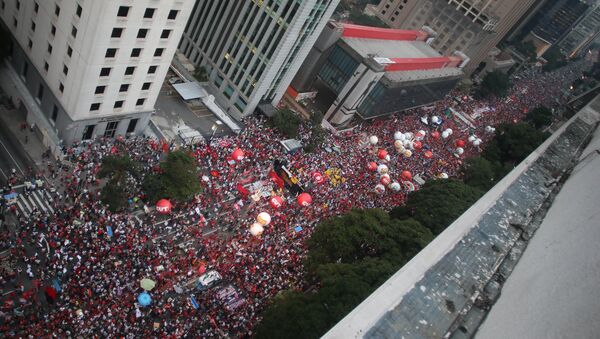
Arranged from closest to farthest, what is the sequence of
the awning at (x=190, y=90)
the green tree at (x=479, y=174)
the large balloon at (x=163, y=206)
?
the large balloon at (x=163, y=206)
the awning at (x=190, y=90)
the green tree at (x=479, y=174)

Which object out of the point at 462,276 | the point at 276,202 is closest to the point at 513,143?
the point at 276,202

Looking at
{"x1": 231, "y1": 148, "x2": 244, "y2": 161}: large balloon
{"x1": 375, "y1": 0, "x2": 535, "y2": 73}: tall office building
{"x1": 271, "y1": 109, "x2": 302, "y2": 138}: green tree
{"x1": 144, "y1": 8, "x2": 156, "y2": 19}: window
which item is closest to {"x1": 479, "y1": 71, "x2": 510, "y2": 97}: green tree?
{"x1": 375, "y1": 0, "x2": 535, "y2": 73}: tall office building

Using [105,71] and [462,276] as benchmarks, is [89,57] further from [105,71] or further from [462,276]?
[462,276]

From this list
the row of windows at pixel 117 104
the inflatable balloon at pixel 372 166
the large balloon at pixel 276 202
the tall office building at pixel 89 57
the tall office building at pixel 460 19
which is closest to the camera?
the tall office building at pixel 89 57

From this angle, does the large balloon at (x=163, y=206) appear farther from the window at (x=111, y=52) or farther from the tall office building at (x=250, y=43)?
the tall office building at (x=250, y=43)

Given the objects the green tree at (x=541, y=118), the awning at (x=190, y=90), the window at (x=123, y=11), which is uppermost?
the green tree at (x=541, y=118)

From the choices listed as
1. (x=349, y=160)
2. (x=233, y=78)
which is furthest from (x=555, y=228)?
(x=233, y=78)

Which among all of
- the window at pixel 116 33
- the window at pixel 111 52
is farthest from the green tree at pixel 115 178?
the window at pixel 116 33
